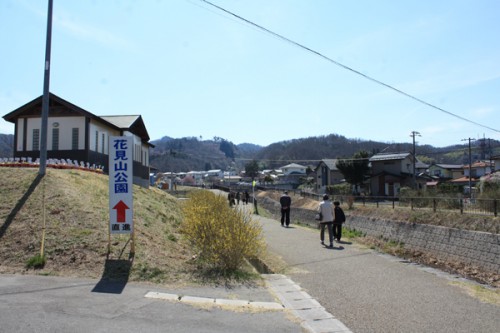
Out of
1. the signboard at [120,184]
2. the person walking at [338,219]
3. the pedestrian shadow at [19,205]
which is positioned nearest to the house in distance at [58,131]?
the pedestrian shadow at [19,205]

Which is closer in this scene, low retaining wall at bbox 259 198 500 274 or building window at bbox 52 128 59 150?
low retaining wall at bbox 259 198 500 274

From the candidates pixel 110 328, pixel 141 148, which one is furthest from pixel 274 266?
pixel 141 148

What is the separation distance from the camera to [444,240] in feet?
53.8

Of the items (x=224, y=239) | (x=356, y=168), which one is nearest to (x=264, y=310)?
(x=224, y=239)

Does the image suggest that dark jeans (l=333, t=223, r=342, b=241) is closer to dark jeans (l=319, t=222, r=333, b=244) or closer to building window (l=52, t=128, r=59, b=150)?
dark jeans (l=319, t=222, r=333, b=244)

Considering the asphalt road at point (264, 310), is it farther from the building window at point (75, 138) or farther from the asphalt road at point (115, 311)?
the building window at point (75, 138)

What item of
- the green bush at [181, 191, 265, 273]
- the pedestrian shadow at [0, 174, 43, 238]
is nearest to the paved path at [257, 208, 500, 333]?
the green bush at [181, 191, 265, 273]

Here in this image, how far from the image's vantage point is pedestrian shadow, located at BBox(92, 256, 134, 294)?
6345 millimetres

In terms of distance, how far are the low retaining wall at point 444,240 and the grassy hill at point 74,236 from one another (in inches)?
424

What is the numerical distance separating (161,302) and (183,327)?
105cm

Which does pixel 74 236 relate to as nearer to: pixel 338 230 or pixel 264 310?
pixel 264 310

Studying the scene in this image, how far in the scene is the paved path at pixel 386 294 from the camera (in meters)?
5.55

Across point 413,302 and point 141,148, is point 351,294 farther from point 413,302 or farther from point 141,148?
point 141,148

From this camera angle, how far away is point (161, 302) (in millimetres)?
5848
